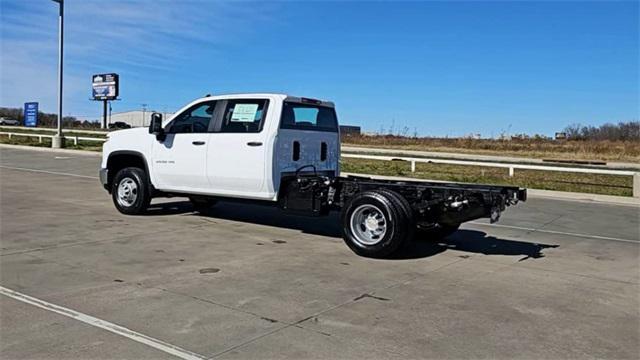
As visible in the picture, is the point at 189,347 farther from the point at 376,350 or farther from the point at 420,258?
the point at 420,258

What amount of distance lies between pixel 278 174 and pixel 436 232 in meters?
2.43

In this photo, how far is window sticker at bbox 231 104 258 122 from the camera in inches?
343

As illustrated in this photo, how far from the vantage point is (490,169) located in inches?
1083

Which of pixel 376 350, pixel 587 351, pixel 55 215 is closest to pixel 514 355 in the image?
pixel 587 351

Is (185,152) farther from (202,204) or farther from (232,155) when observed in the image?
(202,204)

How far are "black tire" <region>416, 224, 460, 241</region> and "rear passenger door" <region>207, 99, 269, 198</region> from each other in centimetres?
238

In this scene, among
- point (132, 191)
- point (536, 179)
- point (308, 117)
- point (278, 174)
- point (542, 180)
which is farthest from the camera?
point (536, 179)

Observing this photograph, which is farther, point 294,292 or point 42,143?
point 42,143

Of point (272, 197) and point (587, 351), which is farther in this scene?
point (272, 197)

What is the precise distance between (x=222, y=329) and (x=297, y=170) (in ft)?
14.6

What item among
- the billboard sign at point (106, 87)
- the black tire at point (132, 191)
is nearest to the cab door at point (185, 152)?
the black tire at point (132, 191)

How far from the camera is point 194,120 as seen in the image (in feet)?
31.0

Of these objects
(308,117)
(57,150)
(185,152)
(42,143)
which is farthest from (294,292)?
(42,143)

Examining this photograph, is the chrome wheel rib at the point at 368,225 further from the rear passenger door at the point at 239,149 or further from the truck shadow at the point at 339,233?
the rear passenger door at the point at 239,149
